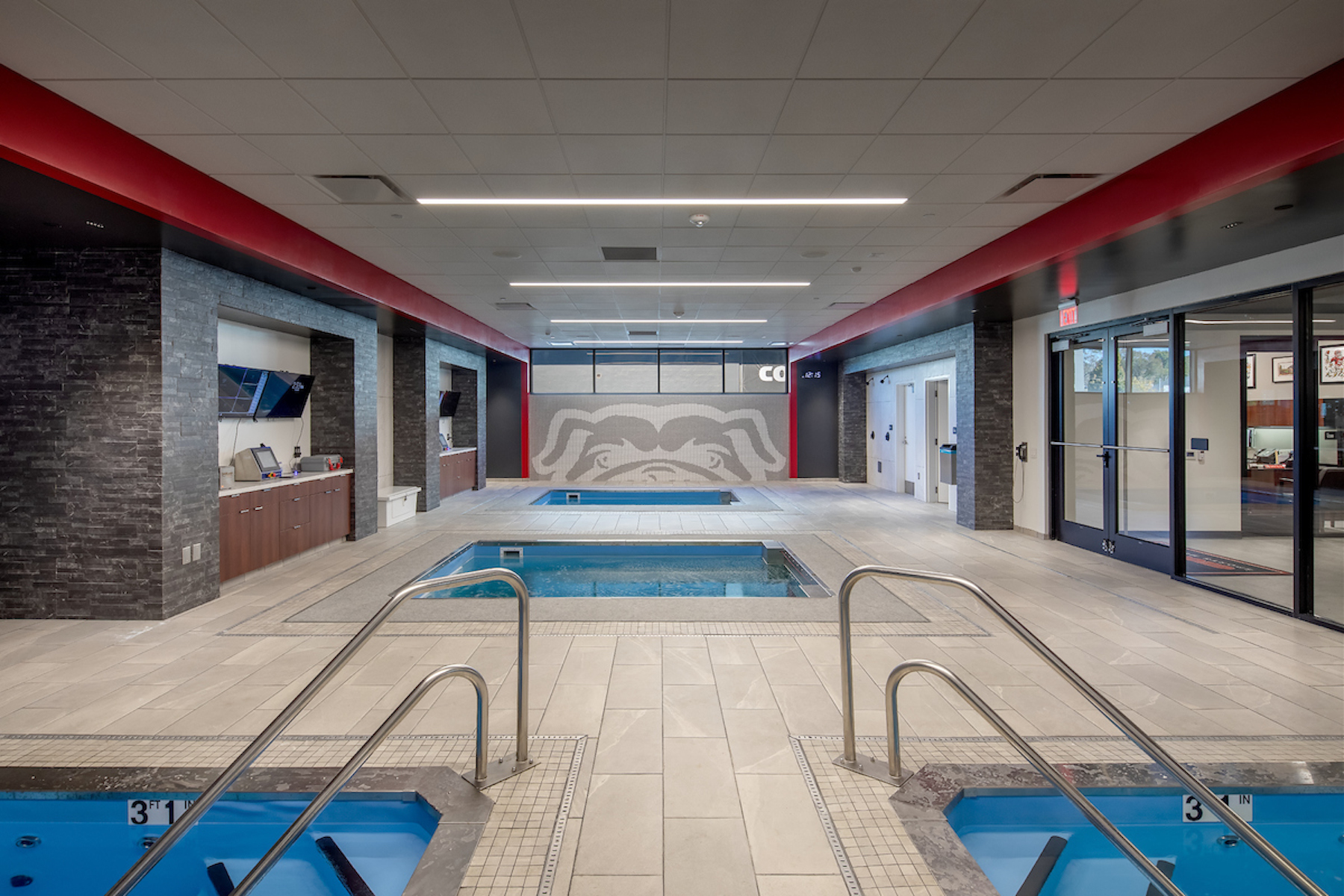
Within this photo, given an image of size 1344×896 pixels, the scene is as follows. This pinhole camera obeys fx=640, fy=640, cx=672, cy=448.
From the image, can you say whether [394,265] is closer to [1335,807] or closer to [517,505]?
[517,505]

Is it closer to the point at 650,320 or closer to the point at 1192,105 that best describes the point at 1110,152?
the point at 1192,105

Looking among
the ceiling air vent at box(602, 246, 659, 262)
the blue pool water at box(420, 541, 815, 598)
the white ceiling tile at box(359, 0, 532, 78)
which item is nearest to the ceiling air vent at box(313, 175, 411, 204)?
the white ceiling tile at box(359, 0, 532, 78)

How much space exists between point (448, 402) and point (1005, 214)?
9.72 metres

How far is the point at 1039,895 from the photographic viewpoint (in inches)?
91.6

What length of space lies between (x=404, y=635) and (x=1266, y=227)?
6.17 m

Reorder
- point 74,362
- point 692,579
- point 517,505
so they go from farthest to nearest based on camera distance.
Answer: point 517,505, point 692,579, point 74,362

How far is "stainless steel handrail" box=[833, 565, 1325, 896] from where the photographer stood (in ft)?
5.39

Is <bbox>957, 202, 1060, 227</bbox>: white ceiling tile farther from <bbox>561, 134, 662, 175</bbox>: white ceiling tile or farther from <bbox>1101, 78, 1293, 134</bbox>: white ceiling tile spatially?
<bbox>561, 134, 662, 175</bbox>: white ceiling tile

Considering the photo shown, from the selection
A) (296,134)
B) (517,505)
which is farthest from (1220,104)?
(517,505)

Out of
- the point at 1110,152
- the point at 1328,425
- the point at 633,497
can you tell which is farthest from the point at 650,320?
the point at 1328,425

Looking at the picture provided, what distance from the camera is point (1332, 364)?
4371mm

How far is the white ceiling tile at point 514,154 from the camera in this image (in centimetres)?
358

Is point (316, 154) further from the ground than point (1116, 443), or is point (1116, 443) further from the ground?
point (316, 154)

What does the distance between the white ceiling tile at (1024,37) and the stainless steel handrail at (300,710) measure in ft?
9.52
